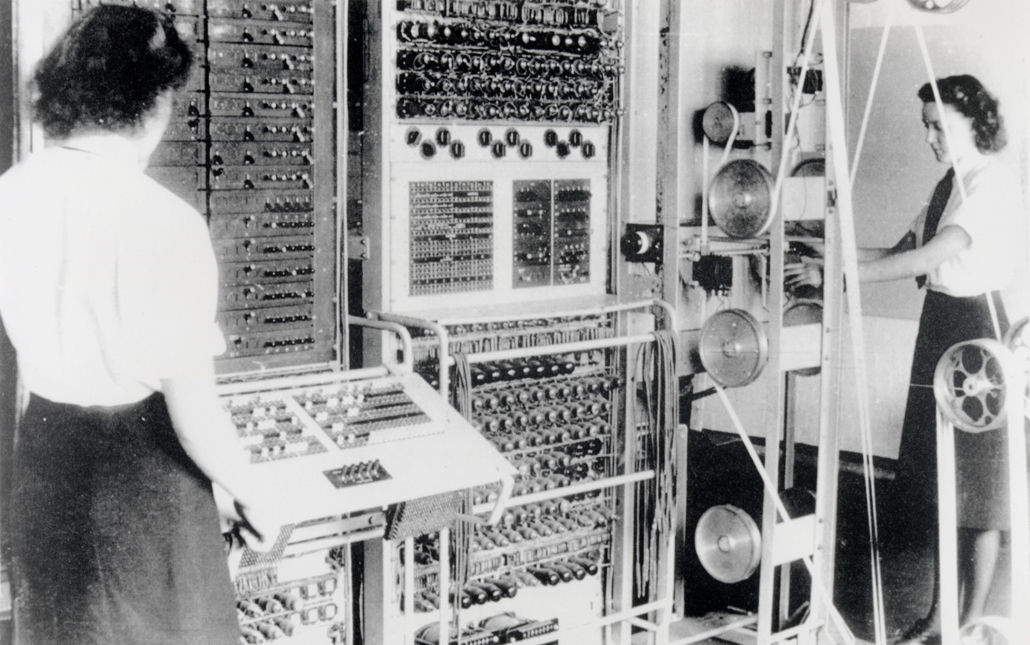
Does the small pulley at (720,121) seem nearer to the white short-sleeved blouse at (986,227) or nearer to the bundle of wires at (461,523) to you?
the white short-sleeved blouse at (986,227)

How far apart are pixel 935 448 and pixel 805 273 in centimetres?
86

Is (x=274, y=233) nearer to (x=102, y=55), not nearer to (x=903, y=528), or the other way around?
(x=102, y=55)

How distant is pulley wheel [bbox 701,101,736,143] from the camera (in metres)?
4.48

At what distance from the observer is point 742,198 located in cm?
404

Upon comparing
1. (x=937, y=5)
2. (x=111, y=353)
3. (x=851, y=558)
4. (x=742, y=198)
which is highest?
(x=937, y=5)

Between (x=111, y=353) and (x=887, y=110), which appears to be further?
(x=887, y=110)

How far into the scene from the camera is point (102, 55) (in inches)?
82.7

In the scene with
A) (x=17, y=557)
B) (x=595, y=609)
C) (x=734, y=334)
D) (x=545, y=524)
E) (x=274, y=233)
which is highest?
(x=274, y=233)

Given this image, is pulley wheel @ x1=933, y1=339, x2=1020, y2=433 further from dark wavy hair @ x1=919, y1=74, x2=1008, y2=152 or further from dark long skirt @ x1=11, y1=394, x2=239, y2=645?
dark long skirt @ x1=11, y1=394, x2=239, y2=645

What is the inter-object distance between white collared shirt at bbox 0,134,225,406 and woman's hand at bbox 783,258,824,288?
266 cm

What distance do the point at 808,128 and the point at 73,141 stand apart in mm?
3827

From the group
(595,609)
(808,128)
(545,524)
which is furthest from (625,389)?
(808,128)

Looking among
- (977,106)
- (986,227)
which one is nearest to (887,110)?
(977,106)

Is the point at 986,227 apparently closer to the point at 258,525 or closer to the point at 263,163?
the point at 263,163
